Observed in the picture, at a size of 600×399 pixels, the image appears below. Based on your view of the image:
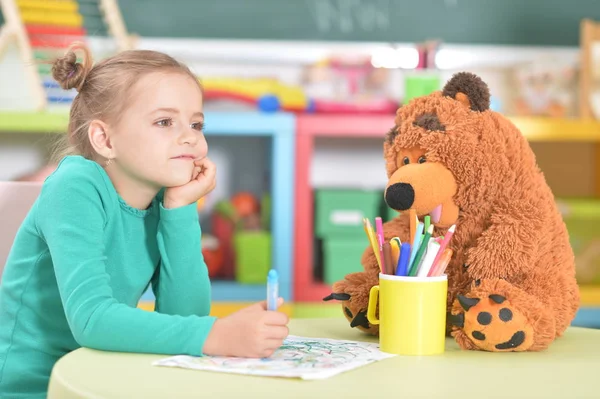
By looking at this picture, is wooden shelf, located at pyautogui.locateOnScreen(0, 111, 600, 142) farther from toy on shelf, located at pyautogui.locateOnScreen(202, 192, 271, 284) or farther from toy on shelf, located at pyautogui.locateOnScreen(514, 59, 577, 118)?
toy on shelf, located at pyautogui.locateOnScreen(202, 192, 271, 284)

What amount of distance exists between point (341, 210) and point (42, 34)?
3.26 feet

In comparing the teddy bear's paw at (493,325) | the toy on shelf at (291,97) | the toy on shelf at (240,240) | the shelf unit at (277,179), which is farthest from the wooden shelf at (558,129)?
the teddy bear's paw at (493,325)

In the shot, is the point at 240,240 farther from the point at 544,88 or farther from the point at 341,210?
the point at 544,88

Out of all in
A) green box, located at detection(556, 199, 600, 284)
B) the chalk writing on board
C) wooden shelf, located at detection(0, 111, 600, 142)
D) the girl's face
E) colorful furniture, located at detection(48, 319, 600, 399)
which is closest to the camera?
colorful furniture, located at detection(48, 319, 600, 399)

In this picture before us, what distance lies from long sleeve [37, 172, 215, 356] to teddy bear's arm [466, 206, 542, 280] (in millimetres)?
298

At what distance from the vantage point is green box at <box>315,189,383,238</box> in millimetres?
2402

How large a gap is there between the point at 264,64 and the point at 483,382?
2.09 metres

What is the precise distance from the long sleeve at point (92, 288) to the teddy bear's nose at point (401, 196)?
244 millimetres

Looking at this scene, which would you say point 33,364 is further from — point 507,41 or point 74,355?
point 507,41

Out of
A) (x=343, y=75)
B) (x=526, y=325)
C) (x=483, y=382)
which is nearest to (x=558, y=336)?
(x=526, y=325)

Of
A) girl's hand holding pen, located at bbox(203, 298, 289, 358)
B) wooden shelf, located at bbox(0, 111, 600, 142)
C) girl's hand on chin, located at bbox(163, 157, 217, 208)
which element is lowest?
girl's hand holding pen, located at bbox(203, 298, 289, 358)

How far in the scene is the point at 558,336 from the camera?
0.96 meters

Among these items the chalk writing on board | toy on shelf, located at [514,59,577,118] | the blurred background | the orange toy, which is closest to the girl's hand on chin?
the blurred background

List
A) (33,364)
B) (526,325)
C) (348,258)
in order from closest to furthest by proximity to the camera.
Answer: (526,325) < (33,364) < (348,258)
